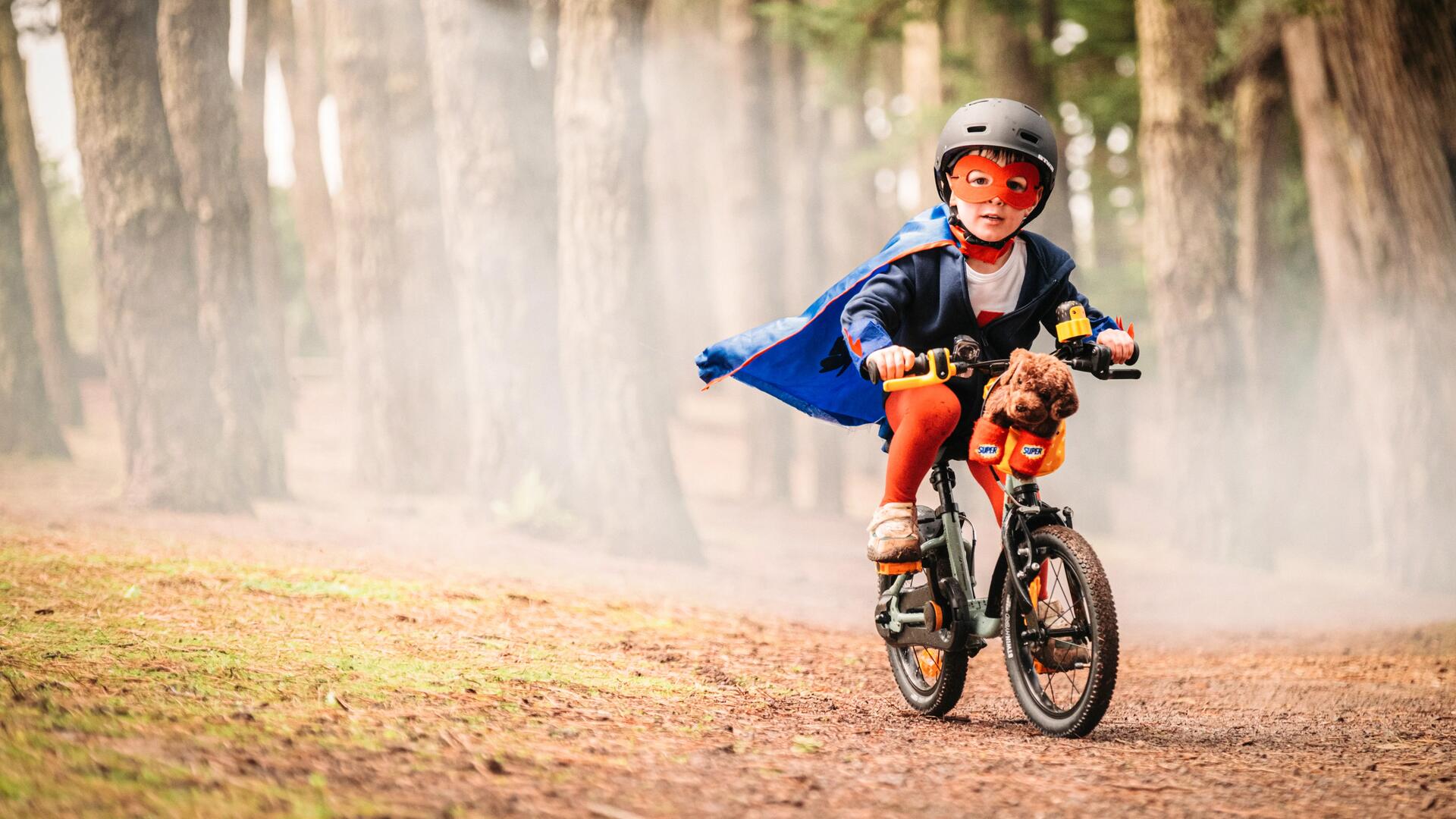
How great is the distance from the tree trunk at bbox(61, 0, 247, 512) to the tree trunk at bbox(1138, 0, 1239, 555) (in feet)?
33.5

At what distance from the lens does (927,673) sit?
515cm

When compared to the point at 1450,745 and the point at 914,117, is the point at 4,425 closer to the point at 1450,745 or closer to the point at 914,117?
the point at 914,117

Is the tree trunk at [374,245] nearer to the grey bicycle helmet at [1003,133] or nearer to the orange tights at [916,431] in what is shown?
the orange tights at [916,431]

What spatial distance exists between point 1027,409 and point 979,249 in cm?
74

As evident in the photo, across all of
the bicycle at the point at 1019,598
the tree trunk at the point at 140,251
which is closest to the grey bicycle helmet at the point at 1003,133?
the bicycle at the point at 1019,598

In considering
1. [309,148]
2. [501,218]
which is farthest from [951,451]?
[309,148]

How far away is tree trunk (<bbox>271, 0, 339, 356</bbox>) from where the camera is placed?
2100 centimetres

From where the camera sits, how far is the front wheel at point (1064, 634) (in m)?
4.08

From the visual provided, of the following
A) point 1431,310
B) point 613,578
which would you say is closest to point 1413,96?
point 1431,310

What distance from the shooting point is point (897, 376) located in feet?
13.9

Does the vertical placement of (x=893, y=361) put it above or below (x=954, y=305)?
below

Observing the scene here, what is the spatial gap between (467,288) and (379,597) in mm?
5735

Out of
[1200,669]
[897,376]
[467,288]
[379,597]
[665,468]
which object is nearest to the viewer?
[897,376]

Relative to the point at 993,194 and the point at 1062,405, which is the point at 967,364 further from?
the point at 993,194
